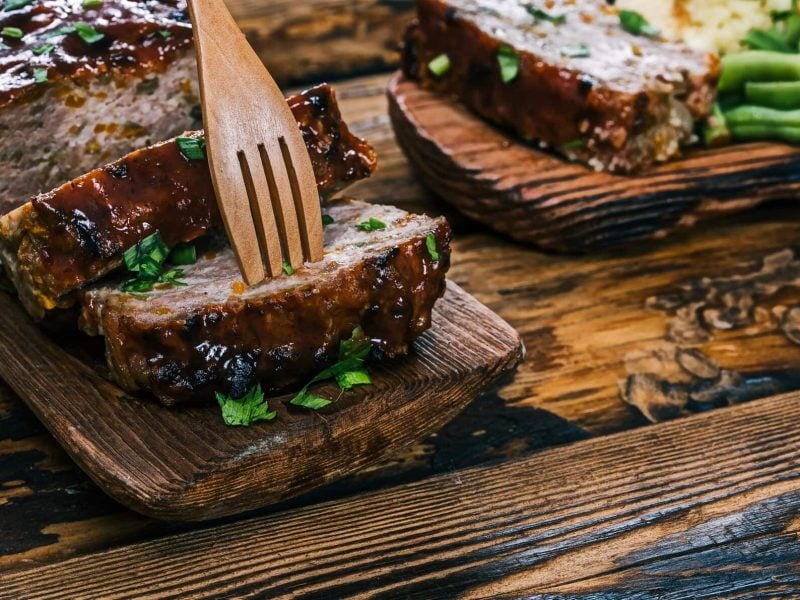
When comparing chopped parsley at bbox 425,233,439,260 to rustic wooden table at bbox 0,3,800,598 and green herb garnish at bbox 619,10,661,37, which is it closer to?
rustic wooden table at bbox 0,3,800,598

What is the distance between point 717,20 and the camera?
4.49m

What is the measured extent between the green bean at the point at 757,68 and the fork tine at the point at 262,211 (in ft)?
8.03

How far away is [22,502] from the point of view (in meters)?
2.74

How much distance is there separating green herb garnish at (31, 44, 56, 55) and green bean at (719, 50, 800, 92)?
2.74 metres

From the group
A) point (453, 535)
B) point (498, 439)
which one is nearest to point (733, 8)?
point (498, 439)

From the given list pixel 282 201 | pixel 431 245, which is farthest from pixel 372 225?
pixel 282 201

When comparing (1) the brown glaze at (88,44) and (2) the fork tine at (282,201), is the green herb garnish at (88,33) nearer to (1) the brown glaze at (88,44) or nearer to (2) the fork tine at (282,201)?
(1) the brown glaze at (88,44)

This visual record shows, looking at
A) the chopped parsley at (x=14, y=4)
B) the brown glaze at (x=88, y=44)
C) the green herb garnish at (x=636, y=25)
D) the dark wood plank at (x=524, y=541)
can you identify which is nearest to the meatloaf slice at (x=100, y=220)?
the brown glaze at (x=88, y=44)

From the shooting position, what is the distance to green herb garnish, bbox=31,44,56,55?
10.7ft

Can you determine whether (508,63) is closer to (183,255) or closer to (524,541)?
(183,255)

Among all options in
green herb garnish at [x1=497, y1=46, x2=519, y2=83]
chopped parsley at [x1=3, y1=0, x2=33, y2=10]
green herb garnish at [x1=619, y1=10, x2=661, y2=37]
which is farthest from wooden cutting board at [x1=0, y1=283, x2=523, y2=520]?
green herb garnish at [x1=619, y1=10, x2=661, y2=37]

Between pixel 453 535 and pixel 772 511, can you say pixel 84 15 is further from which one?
pixel 772 511

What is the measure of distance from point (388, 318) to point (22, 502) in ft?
3.71

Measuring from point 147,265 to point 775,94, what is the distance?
9.19 ft
